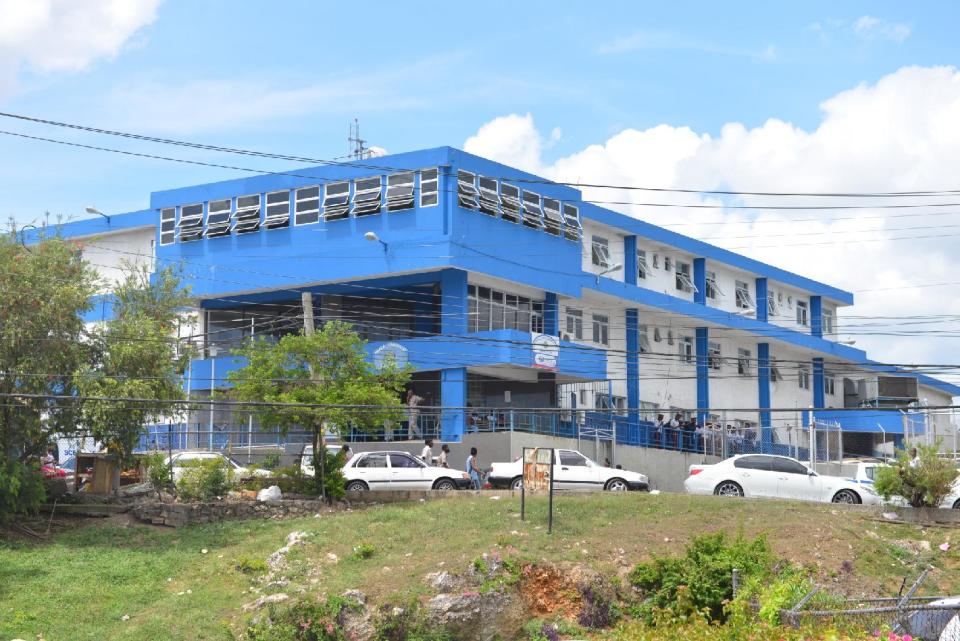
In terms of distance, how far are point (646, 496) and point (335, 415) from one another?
8.26m

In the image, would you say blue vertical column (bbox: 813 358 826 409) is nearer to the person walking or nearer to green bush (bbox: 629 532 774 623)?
the person walking

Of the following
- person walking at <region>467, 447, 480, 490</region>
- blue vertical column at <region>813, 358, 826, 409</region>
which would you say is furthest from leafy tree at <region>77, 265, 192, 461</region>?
blue vertical column at <region>813, 358, 826, 409</region>

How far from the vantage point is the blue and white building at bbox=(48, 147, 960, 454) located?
140 feet

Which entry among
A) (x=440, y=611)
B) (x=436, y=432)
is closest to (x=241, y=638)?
(x=440, y=611)

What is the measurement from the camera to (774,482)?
33.9m

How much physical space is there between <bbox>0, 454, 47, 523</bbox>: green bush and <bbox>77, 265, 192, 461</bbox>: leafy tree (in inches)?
77.4

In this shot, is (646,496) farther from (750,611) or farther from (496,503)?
(750,611)

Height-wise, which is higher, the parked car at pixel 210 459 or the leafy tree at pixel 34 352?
the leafy tree at pixel 34 352

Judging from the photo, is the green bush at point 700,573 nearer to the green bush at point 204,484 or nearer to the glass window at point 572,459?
the glass window at point 572,459

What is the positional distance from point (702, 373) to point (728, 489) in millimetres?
22279

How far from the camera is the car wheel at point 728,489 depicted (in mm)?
33969

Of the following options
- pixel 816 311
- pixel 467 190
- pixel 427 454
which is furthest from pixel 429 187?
pixel 816 311

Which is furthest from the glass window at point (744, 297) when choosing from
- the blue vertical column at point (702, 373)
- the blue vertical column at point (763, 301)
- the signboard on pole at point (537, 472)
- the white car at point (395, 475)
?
the signboard on pole at point (537, 472)

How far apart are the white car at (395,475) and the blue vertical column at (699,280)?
24.5m
